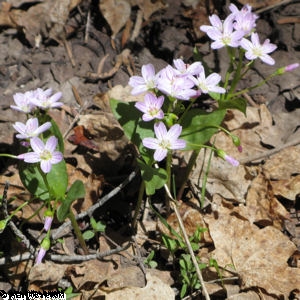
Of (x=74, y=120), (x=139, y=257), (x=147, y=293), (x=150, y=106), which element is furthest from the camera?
(x=74, y=120)

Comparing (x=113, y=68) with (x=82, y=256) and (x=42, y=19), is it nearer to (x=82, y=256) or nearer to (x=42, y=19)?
(x=42, y=19)

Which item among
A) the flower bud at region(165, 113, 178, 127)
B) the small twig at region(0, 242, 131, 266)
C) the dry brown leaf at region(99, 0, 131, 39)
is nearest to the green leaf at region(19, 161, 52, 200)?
the small twig at region(0, 242, 131, 266)

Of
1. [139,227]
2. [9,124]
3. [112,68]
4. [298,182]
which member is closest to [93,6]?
[112,68]

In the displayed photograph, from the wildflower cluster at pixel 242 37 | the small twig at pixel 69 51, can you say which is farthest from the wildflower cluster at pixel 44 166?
the wildflower cluster at pixel 242 37

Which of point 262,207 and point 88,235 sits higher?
point 262,207

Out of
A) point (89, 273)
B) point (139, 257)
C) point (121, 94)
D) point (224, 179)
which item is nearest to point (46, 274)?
point (89, 273)

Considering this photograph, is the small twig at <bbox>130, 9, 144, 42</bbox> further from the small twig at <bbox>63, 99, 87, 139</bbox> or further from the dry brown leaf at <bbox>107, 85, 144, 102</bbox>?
the small twig at <bbox>63, 99, 87, 139</bbox>

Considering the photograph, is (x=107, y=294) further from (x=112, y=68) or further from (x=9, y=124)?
(x=112, y=68)
